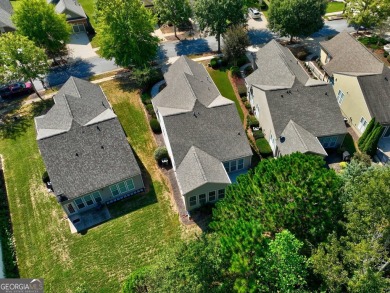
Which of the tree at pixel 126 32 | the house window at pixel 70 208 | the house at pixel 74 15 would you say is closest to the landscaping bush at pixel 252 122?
the tree at pixel 126 32

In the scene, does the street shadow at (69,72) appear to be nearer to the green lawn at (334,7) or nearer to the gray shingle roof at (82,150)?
the gray shingle roof at (82,150)

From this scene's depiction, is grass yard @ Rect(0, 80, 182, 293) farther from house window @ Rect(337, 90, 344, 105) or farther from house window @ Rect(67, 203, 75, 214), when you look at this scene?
house window @ Rect(337, 90, 344, 105)

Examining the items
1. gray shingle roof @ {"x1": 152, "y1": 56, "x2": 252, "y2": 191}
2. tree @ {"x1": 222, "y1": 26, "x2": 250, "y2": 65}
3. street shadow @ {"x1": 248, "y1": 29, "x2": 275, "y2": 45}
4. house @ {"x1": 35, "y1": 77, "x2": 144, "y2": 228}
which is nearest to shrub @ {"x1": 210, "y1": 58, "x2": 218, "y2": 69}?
tree @ {"x1": 222, "y1": 26, "x2": 250, "y2": 65}

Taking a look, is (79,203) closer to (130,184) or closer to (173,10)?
(130,184)

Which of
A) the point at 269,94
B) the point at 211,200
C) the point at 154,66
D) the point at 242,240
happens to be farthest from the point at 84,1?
the point at 242,240

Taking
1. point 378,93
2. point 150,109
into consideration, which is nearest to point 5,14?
point 150,109

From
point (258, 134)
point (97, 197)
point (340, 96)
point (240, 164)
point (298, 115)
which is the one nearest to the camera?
→ point (97, 197)
